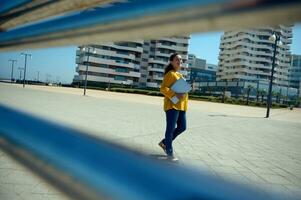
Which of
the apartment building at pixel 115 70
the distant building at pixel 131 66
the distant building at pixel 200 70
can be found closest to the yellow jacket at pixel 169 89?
the distant building at pixel 131 66

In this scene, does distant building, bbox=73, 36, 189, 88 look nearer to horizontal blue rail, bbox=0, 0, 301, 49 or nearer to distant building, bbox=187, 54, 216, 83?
distant building, bbox=187, 54, 216, 83

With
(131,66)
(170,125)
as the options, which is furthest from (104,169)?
(131,66)

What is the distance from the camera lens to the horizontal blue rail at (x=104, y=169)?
0.44 m

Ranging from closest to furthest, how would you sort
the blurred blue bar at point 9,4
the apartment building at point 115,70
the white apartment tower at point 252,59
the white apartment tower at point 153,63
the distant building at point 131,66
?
the blurred blue bar at point 9,4 < the apartment building at point 115,70 < the distant building at point 131,66 < the white apartment tower at point 153,63 < the white apartment tower at point 252,59

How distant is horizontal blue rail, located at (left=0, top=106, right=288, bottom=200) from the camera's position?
44cm

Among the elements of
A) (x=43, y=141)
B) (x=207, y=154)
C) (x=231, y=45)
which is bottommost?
(x=207, y=154)

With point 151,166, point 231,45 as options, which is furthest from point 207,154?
point 231,45

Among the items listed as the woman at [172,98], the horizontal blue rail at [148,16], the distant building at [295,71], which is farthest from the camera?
the distant building at [295,71]

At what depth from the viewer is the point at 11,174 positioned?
11.0 feet

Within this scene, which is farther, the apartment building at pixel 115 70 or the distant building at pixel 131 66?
the distant building at pixel 131 66

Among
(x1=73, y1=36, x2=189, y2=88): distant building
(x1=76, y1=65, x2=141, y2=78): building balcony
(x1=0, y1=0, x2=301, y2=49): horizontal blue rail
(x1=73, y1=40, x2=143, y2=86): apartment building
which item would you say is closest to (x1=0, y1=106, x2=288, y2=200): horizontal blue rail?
(x1=0, y1=0, x2=301, y2=49): horizontal blue rail

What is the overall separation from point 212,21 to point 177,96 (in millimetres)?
4404

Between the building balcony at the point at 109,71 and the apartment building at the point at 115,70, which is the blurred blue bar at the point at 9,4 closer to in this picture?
the apartment building at the point at 115,70

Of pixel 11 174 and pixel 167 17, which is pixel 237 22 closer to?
pixel 167 17
